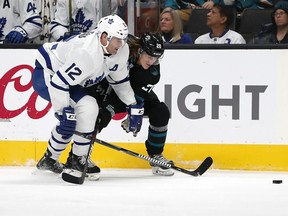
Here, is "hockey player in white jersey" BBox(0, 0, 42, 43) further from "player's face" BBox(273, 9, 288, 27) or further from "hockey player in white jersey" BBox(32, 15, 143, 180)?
"player's face" BBox(273, 9, 288, 27)

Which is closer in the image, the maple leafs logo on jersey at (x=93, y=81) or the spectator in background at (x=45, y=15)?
the maple leafs logo on jersey at (x=93, y=81)

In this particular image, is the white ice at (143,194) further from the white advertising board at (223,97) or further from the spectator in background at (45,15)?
the spectator in background at (45,15)

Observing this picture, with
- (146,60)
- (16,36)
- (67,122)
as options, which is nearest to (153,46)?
(146,60)

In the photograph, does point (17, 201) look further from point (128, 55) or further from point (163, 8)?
point (163, 8)

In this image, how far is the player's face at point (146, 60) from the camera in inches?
213

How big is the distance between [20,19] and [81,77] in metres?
1.22

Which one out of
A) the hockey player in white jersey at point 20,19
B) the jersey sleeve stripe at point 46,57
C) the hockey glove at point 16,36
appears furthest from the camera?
the hockey player in white jersey at point 20,19

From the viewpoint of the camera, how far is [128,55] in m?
5.44

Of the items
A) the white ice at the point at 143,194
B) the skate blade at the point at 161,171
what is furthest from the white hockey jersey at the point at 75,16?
the skate blade at the point at 161,171

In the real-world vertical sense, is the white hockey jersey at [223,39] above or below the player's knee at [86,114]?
above

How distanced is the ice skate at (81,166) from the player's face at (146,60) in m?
0.63

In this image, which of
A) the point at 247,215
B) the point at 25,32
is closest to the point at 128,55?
the point at 25,32

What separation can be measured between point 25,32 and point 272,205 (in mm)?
2263

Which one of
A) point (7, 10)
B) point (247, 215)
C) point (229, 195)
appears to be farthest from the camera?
point (7, 10)
